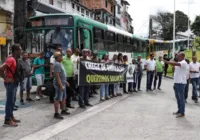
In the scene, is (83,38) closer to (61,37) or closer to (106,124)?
(61,37)

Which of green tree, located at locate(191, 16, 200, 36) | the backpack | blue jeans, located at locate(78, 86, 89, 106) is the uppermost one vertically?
green tree, located at locate(191, 16, 200, 36)

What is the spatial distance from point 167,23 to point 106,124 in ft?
294

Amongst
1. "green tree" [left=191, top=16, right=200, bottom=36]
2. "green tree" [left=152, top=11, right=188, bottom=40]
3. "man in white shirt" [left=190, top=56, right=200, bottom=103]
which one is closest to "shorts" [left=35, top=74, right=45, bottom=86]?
"man in white shirt" [left=190, top=56, right=200, bottom=103]

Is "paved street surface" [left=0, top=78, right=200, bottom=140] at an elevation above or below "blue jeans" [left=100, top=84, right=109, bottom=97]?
below

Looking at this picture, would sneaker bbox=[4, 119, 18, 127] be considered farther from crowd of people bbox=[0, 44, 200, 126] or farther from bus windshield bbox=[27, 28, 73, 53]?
bus windshield bbox=[27, 28, 73, 53]

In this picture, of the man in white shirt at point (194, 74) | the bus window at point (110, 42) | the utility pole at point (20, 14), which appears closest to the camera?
the man in white shirt at point (194, 74)

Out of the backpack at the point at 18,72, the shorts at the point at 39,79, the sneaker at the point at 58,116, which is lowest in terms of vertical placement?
the sneaker at the point at 58,116

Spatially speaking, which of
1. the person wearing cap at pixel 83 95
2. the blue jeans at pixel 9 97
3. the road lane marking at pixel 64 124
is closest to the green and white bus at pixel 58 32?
the person wearing cap at pixel 83 95

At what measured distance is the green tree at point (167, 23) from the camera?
300 feet

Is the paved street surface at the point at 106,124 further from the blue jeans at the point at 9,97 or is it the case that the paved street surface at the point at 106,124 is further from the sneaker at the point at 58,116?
the blue jeans at the point at 9,97

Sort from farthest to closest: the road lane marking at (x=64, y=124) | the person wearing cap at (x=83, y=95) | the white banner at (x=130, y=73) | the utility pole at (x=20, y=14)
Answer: the utility pole at (x=20, y=14) < the white banner at (x=130, y=73) < the person wearing cap at (x=83, y=95) < the road lane marking at (x=64, y=124)

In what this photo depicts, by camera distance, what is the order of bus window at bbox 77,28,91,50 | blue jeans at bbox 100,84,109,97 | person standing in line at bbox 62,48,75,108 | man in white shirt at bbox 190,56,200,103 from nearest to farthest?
person standing in line at bbox 62,48,75,108, blue jeans at bbox 100,84,109,97, man in white shirt at bbox 190,56,200,103, bus window at bbox 77,28,91,50

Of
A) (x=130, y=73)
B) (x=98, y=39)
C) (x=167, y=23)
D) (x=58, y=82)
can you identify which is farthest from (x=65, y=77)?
(x=167, y=23)

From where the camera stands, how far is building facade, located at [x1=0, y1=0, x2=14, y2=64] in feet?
94.4
